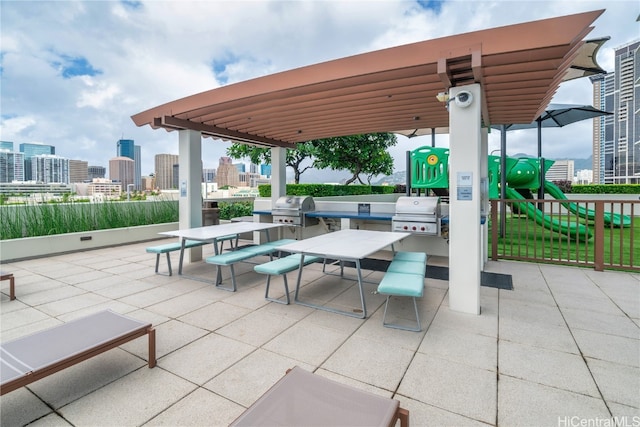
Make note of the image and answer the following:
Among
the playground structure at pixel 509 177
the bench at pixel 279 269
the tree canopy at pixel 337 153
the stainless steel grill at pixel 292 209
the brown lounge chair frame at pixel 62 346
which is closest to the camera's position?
the brown lounge chair frame at pixel 62 346

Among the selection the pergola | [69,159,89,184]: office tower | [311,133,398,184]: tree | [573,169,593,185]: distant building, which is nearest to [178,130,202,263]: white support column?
the pergola

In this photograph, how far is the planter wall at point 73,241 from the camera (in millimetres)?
5809

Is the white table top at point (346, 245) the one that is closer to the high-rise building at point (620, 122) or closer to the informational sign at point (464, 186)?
the informational sign at point (464, 186)

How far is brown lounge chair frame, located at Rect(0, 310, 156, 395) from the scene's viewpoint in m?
1.75

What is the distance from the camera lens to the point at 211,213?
878 centimetres

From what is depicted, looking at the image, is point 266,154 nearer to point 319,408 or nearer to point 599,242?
point 599,242

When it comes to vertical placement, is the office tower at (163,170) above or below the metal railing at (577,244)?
above

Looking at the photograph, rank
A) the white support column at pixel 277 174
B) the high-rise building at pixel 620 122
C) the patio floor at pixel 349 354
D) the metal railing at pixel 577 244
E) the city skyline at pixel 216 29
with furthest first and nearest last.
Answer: the high-rise building at pixel 620 122 < the white support column at pixel 277 174 < the city skyline at pixel 216 29 < the metal railing at pixel 577 244 < the patio floor at pixel 349 354

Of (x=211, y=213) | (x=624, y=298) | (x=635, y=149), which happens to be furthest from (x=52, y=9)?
(x=635, y=149)

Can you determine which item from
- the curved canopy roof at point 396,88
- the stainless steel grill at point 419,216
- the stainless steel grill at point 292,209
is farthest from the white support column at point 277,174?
the stainless steel grill at point 419,216

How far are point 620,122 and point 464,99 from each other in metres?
39.1

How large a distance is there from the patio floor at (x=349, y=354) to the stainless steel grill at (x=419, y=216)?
1285mm

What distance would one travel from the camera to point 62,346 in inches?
80.2

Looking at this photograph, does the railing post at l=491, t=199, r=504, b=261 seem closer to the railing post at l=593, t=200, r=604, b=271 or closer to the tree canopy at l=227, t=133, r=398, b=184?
the railing post at l=593, t=200, r=604, b=271
